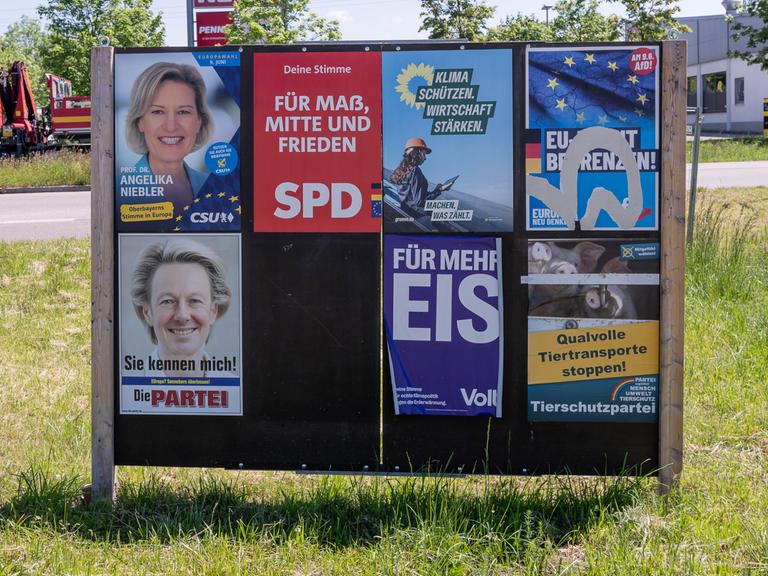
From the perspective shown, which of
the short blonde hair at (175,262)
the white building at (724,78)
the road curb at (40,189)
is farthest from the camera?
the white building at (724,78)

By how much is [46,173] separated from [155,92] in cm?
2077

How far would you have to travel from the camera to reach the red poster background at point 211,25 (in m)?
19.2

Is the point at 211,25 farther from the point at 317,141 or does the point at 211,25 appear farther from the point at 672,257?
the point at 672,257

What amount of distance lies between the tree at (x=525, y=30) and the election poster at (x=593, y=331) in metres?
38.7

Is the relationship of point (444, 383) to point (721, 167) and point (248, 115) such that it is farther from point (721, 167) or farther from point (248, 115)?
point (721, 167)

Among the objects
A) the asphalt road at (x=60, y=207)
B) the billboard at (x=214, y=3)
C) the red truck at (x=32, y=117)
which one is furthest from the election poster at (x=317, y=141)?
the red truck at (x=32, y=117)

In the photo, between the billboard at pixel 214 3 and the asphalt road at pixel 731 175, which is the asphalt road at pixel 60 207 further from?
the billboard at pixel 214 3

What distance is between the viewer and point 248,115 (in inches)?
187

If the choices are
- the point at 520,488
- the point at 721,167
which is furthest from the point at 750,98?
the point at 520,488

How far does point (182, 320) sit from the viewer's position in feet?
15.9

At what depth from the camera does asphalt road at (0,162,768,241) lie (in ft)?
45.3

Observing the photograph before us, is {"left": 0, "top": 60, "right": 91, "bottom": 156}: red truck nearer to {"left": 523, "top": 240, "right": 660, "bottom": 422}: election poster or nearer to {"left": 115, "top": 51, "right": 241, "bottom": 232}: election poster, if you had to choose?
{"left": 115, "top": 51, "right": 241, "bottom": 232}: election poster

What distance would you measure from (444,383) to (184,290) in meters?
1.36

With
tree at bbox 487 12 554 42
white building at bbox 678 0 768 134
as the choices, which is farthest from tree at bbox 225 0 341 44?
white building at bbox 678 0 768 134
